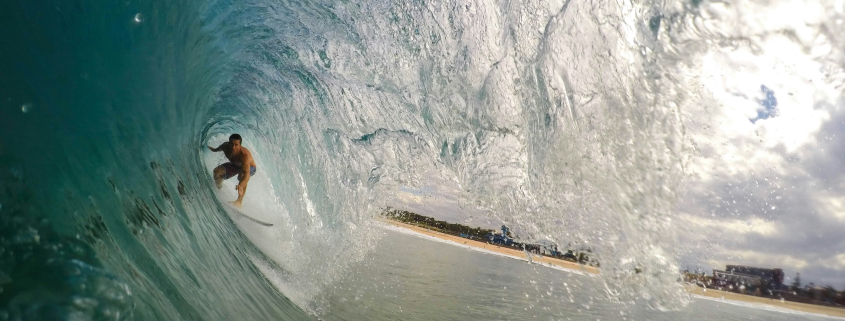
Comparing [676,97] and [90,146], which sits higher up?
[676,97]

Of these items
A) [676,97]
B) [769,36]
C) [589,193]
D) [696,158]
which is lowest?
[589,193]

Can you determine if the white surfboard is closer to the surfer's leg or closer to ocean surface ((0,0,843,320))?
ocean surface ((0,0,843,320))

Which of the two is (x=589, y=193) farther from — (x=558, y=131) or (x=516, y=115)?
(x=516, y=115)

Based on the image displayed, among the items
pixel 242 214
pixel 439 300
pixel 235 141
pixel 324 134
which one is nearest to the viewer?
pixel 235 141

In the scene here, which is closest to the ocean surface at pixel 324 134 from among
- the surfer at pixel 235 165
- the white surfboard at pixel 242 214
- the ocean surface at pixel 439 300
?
the ocean surface at pixel 439 300

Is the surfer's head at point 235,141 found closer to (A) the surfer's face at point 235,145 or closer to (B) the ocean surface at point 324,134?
(A) the surfer's face at point 235,145

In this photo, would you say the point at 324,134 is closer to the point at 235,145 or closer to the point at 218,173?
the point at 235,145

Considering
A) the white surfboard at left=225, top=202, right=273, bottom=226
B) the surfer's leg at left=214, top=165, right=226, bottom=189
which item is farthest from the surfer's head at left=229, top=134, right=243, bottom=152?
the white surfboard at left=225, top=202, right=273, bottom=226

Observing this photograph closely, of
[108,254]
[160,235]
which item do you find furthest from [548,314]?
[108,254]

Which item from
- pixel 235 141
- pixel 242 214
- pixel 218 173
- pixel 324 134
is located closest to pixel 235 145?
pixel 235 141
